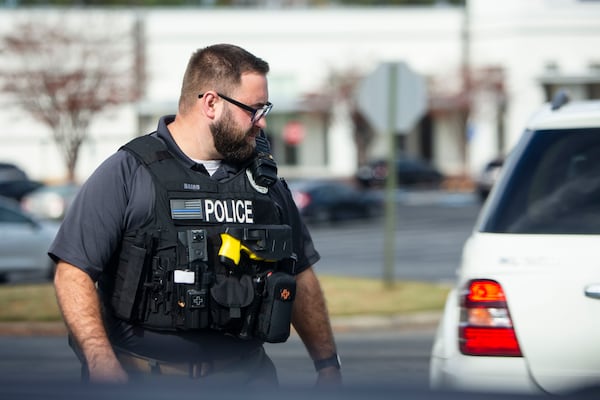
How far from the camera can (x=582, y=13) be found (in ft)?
185

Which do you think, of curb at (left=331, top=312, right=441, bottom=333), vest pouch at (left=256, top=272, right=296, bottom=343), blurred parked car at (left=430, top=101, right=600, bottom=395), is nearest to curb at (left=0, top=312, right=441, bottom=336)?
curb at (left=331, top=312, right=441, bottom=333)

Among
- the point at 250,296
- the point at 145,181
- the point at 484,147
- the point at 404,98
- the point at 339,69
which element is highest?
the point at 145,181

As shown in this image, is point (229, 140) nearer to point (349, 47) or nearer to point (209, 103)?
point (209, 103)

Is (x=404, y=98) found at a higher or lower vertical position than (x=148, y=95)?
higher

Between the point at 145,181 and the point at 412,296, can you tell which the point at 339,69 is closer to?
the point at 412,296

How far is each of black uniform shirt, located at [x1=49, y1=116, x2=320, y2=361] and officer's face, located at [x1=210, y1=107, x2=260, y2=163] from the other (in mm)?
116

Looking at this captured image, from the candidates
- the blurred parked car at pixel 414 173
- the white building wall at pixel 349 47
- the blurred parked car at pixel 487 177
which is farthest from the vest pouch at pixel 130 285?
the white building wall at pixel 349 47

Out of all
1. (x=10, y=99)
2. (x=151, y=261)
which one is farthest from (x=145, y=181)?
(x=10, y=99)

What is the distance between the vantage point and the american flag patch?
13.0 feet

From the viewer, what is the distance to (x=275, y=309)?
13.1 feet

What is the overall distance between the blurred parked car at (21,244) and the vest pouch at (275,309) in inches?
603

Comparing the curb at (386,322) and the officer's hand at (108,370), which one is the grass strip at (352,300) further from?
the officer's hand at (108,370)

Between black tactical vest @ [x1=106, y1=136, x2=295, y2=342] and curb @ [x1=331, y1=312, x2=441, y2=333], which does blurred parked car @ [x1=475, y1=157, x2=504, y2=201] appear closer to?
curb @ [x1=331, y1=312, x2=441, y2=333]

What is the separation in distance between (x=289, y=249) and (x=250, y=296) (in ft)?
0.78
